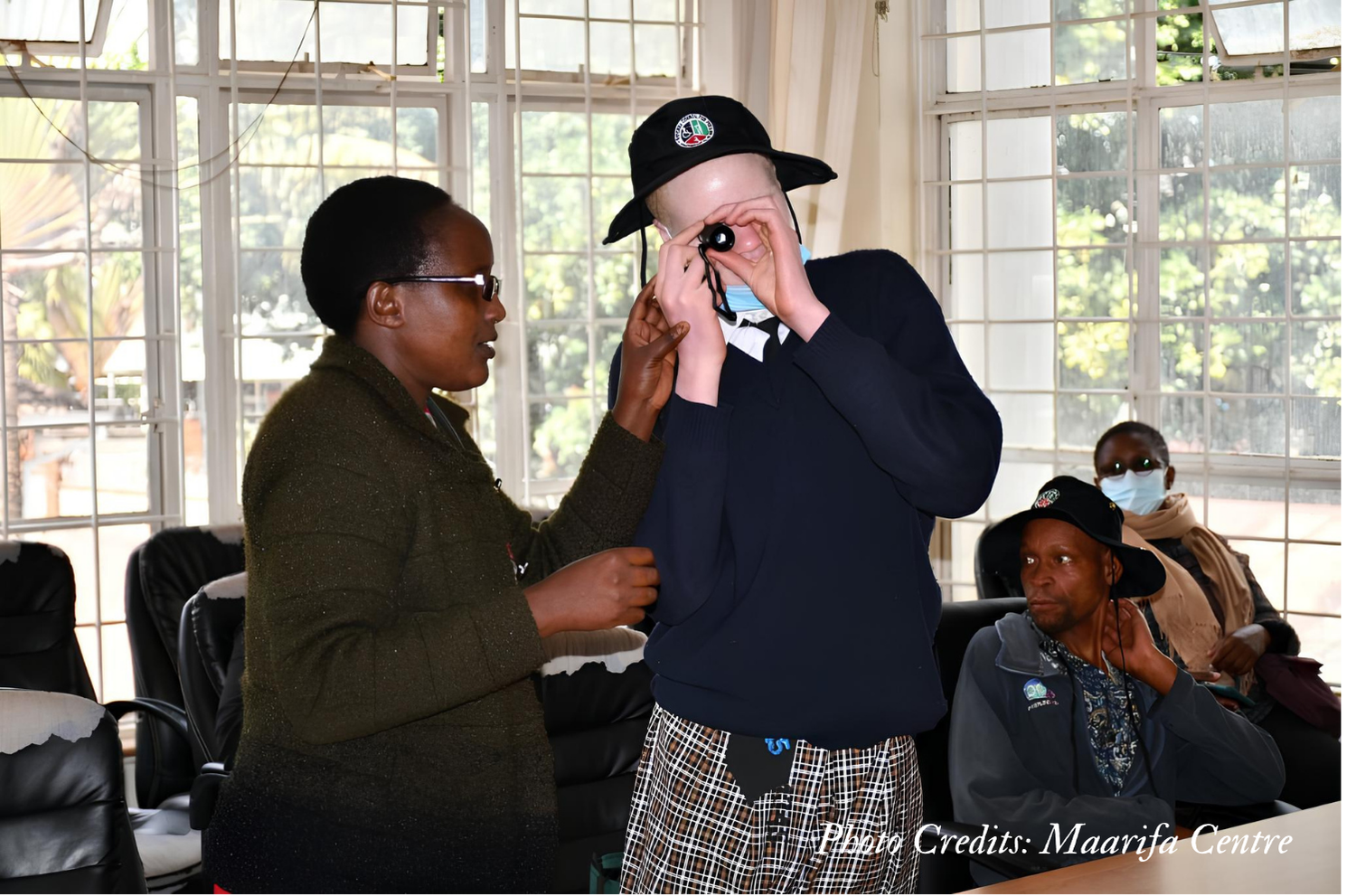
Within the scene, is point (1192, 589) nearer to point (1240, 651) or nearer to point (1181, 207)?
point (1240, 651)

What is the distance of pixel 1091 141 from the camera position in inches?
200

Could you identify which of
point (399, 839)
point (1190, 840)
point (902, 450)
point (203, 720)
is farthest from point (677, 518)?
point (203, 720)

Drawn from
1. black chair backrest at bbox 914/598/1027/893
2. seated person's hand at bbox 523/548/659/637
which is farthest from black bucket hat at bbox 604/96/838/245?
Answer: black chair backrest at bbox 914/598/1027/893

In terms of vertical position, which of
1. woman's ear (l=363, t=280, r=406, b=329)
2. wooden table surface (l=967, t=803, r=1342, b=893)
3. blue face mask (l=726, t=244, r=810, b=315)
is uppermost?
blue face mask (l=726, t=244, r=810, b=315)

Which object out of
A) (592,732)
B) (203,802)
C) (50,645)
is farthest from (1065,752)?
(50,645)

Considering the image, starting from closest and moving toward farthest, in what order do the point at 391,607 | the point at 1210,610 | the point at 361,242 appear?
the point at 391,607
the point at 361,242
the point at 1210,610

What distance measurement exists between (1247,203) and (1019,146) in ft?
2.93

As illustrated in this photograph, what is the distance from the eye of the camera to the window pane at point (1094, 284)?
506 cm

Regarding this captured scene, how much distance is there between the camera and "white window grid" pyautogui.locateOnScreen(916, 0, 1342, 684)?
471cm

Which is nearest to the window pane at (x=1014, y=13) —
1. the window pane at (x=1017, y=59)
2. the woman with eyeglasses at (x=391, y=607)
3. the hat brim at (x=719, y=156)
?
the window pane at (x=1017, y=59)

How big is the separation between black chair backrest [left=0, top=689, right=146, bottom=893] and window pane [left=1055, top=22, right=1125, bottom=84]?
173 inches

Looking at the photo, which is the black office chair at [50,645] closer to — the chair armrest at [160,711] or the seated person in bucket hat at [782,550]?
the chair armrest at [160,711]

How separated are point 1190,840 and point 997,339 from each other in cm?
395

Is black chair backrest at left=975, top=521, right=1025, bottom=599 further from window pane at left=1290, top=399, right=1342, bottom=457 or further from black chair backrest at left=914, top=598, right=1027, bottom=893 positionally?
window pane at left=1290, top=399, right=1342, bottom=457
